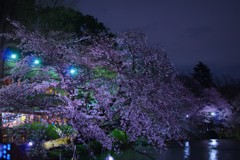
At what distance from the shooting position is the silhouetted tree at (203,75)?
1956 inches

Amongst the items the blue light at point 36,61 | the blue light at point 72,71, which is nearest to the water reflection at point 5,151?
the blue light at point 72,71

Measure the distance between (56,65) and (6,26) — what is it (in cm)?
345

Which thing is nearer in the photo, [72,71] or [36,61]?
[72,71]

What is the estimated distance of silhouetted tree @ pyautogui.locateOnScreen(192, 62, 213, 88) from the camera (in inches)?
1956

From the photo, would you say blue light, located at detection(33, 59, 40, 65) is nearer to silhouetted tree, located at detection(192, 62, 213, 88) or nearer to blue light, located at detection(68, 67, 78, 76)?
blue light, located at detection(68, 67, 78, 76)

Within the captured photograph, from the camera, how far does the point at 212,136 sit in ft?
103

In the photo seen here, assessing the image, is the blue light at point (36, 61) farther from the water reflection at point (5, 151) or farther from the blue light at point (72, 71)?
the water reflection at point (5, 151)

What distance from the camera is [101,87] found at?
40.9 ft

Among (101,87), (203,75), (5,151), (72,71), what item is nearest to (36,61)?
(72,71)

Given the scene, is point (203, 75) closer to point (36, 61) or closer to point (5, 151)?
point (36, 61)

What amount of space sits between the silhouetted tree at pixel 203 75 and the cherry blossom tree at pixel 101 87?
123 ft

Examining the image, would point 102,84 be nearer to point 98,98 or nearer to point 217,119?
point 98,98

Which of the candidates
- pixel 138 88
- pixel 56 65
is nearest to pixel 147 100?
pixel 138 88

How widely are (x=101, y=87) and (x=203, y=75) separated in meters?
40.2
